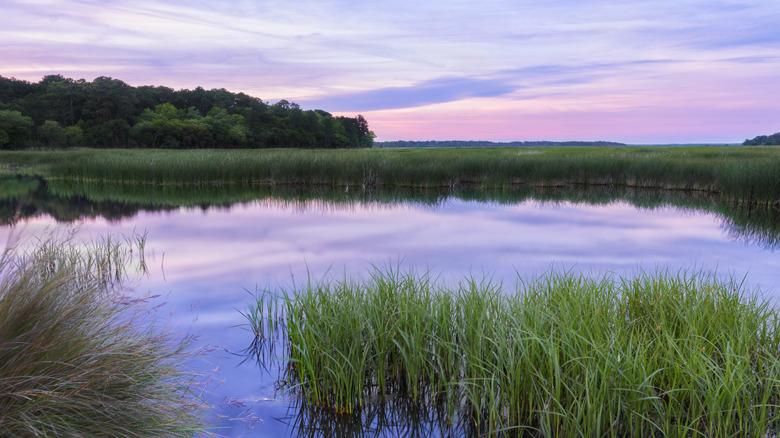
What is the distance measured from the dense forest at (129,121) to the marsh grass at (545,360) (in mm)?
64828

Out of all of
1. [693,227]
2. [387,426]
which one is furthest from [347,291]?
[693,227]

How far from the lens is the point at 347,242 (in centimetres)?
1060

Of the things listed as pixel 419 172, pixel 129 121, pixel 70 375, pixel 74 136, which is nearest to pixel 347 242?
pixel 70 375

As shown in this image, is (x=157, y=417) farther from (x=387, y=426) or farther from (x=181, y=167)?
(x=181, y=167)

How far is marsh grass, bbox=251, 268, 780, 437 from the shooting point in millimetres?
2951

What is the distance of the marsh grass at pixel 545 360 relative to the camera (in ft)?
9.68

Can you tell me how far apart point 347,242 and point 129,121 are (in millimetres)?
78812

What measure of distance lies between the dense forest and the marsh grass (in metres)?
64.8

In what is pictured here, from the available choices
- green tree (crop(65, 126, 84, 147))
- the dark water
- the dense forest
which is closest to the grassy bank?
the dark water

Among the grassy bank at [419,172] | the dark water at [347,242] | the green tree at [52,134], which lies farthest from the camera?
the green tree at [52,134]

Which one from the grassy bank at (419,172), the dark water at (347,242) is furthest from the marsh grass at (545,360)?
the grassy bank at (419,172)

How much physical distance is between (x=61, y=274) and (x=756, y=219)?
15.4m

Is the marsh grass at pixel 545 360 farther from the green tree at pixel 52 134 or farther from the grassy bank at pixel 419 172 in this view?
the green tree at pixel 52 134

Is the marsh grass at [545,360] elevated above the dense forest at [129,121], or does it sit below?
below
